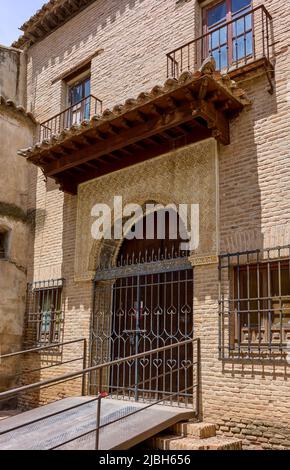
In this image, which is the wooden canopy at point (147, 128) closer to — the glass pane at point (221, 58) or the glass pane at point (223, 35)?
the glass pane at point (221, 58)

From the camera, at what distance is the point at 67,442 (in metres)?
4.96

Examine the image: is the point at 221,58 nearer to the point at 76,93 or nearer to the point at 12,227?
the point at 76,93

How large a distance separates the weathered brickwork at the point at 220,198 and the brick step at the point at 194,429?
0.63ft

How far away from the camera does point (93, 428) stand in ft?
17.9

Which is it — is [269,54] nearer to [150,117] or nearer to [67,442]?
[150,117]

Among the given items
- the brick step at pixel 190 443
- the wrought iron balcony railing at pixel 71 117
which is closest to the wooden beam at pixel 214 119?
the wrought iron balcony railing at pixel 71 117

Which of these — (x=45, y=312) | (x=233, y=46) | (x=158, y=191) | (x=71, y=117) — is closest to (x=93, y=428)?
(x=158, y=191)

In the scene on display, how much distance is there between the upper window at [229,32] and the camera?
23.1ft

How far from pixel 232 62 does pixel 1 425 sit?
6.06m

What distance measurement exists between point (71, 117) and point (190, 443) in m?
7.06

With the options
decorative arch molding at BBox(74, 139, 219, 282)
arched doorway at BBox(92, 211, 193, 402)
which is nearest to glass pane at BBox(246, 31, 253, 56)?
decorative arch molding at BBox(74, 139, 219, 282)

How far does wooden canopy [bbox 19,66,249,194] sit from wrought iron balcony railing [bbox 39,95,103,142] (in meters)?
1.57

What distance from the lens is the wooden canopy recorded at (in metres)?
6.25
